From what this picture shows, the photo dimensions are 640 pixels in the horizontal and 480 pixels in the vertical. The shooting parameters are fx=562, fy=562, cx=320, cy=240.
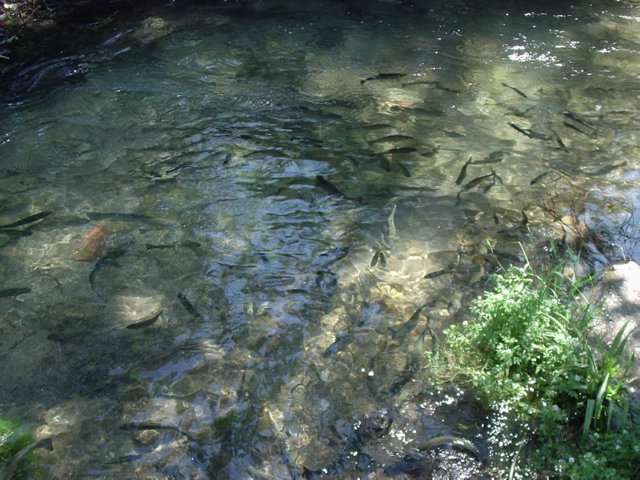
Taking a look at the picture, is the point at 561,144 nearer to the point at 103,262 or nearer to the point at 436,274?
the point at 436,274

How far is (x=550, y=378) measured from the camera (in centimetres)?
334

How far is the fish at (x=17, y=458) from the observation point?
124 inches

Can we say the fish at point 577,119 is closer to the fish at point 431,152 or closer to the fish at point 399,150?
the fish at point 431,152

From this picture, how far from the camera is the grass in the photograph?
3.02m

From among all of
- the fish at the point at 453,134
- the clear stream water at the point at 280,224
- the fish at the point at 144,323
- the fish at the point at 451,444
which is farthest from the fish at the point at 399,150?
the fish at the point at 451,444

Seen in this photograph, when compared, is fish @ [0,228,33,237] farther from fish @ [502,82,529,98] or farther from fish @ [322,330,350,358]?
fish @ [502,82,529,98]

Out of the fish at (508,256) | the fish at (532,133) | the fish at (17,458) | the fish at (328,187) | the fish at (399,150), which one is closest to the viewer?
the fish at (17,458)

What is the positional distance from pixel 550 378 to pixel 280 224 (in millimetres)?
2670

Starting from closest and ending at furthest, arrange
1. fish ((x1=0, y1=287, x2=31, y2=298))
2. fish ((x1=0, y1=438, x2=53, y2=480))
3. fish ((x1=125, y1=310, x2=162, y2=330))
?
fish ((x1=0, y1=438, x2=53, y2=480)), fish ((x1=125, y1=310, x2=162, y2=330)), fish ((x1=0, y1=287, x2=31, y2=298))

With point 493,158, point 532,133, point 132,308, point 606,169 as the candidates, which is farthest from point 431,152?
point 132,308

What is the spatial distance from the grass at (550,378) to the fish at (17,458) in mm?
2431

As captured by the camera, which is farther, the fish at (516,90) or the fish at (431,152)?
the fish at (516,90)

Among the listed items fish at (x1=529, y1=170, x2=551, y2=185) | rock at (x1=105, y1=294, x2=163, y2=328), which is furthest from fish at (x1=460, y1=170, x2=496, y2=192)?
rock at (x1=105, y1=294, x2=163, y2=328)

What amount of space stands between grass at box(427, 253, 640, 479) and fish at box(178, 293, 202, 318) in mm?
1760
